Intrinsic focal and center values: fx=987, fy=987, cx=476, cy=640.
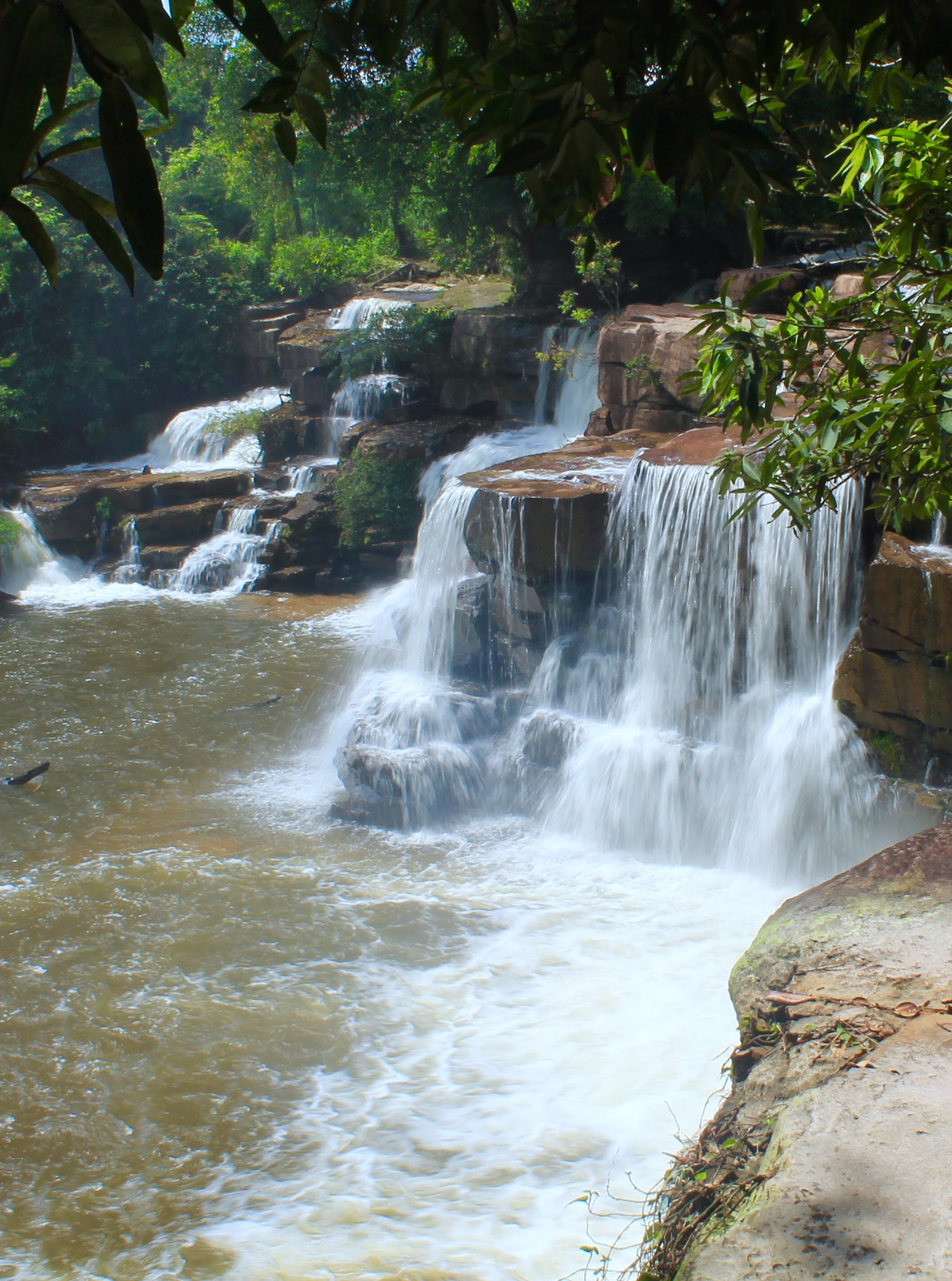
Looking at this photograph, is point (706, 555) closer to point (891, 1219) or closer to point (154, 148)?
point (891, 1219)

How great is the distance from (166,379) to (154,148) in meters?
12.7

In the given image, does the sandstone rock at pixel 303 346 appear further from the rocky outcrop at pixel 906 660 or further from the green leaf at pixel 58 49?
the green leaf at pixel 58 49

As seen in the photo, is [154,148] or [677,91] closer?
[677,91]

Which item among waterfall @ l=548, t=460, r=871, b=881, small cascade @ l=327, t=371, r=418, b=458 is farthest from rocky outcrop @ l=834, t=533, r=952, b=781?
small cascade @ l=327, t=371, r=418, b=458

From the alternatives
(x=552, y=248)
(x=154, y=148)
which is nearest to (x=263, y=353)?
(x=552, y=248)

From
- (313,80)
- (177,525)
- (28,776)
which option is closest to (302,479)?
(177,525)

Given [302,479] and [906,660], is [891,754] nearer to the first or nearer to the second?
[906,660]

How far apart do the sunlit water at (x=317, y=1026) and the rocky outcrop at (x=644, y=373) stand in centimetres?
544

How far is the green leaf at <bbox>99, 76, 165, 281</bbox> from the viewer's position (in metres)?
0.86

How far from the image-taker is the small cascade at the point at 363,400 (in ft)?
53.5

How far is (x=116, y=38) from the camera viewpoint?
853 millimetres

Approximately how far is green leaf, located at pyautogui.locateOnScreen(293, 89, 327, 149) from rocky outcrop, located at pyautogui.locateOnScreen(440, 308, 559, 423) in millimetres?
13654

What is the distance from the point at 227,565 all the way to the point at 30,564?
3.18 m

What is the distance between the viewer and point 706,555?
821 centimetres
